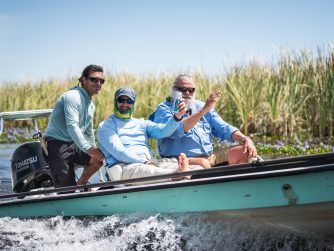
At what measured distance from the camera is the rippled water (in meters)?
5.86

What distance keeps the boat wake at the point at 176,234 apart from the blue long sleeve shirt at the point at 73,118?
848mm

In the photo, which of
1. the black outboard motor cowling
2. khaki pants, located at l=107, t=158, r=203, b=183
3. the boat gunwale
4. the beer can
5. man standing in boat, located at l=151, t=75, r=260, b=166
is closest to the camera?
the boat gunwale

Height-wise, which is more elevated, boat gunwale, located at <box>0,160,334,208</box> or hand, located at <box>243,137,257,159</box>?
hand, located at <box>243,137,257,159</box>

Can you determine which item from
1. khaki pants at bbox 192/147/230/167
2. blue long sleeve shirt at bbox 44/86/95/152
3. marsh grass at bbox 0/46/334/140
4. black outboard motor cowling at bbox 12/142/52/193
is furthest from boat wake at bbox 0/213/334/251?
marsh grass at bbox 0/46/334/140

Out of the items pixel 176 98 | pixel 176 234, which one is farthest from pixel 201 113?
pixel 176 234

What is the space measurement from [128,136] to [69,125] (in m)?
0.66

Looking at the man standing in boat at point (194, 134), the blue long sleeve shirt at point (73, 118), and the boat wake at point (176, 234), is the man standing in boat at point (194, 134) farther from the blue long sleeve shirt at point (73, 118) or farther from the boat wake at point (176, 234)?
the boat wake at point (176, 234)

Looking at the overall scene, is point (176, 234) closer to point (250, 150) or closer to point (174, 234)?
point (174, 234)

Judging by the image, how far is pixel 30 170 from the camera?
25.1 feet

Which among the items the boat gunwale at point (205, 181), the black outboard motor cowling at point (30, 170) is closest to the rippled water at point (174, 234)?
the boat gunwale at point (205, 181)

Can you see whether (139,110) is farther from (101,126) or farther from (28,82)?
(101,126)

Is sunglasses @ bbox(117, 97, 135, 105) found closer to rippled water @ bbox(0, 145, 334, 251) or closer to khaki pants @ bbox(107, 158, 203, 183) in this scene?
khaki pants @ bbox(107, 158, 203, 183)

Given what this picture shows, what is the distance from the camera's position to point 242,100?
572 inches

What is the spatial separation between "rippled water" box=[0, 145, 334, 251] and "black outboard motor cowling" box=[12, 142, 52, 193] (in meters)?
0.99
